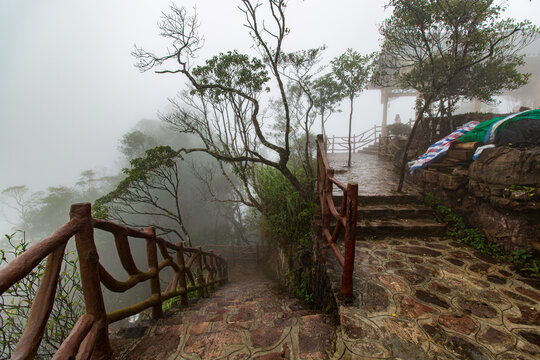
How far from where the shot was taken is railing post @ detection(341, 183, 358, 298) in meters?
1.92

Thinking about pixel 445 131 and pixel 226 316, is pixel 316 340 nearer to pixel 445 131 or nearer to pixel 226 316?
pixel 226 316

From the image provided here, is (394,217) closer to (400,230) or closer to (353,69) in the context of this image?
(400,230)

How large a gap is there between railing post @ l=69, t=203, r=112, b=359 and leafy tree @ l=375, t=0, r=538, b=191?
514cm

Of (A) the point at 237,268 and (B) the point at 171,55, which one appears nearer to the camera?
(B) the point at 171,55

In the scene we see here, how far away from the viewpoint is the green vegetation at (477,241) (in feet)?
8.57

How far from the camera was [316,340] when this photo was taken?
163 cm

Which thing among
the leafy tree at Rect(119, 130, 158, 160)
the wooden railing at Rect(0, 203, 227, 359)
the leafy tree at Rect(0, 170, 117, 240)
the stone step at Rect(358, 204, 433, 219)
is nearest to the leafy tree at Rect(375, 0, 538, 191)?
the stone step at Rect(358, 204, 433, 219)

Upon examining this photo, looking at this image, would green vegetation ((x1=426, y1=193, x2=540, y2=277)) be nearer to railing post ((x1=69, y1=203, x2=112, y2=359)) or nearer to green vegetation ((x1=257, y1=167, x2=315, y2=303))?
green vegetation ((x1=257, y1=167, x2=315, y2=303))

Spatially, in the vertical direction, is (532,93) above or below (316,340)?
above

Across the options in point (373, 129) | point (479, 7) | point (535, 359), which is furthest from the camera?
point (373, 129)

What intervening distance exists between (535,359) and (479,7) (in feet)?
Answer: 19.7

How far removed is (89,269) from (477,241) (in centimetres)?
461

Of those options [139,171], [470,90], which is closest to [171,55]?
[139,171]

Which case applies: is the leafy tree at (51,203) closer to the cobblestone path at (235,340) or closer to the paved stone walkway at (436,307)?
the cobblestone path at (235,340)
